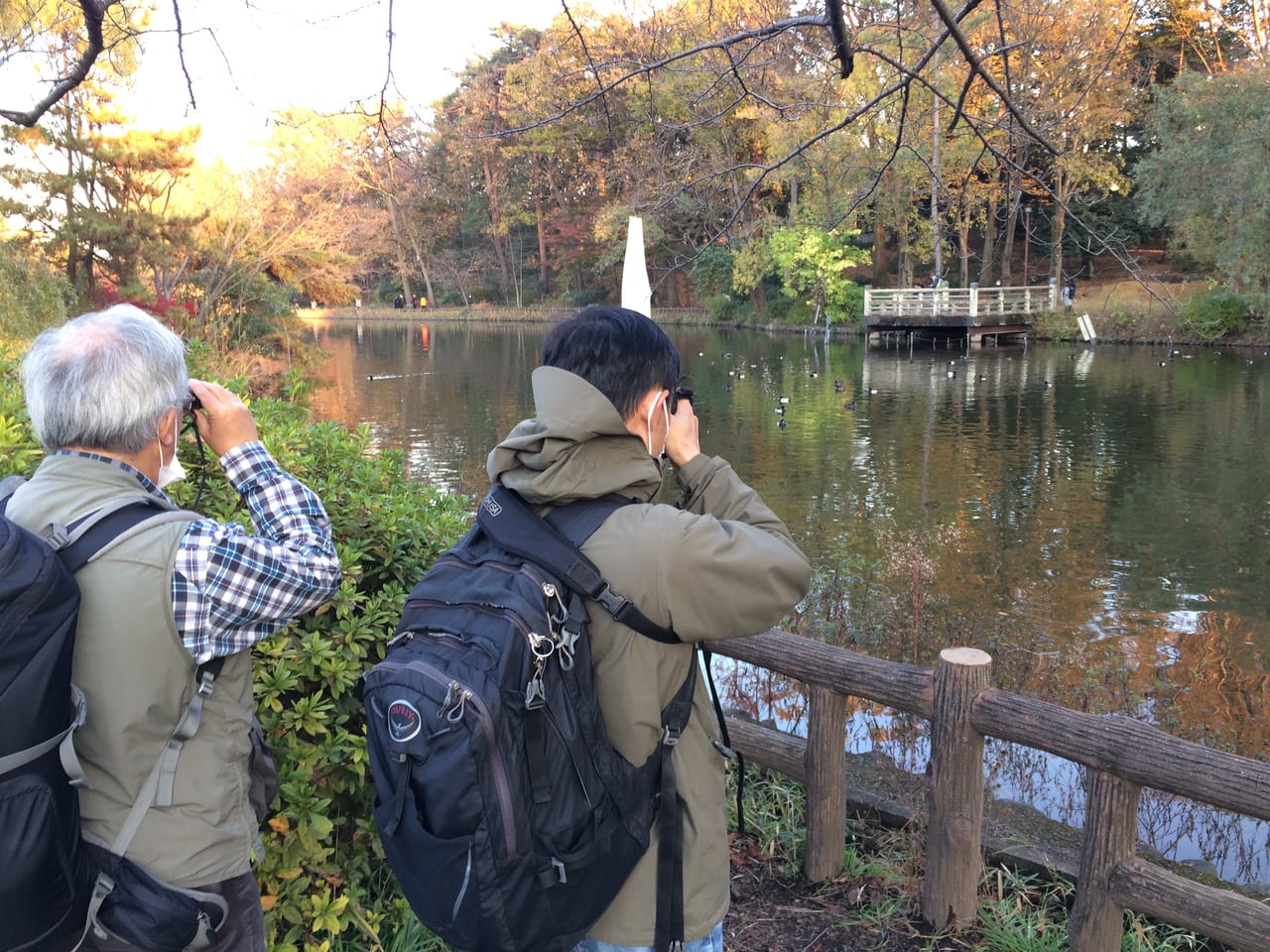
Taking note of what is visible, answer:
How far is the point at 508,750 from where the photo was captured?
1.44 metres

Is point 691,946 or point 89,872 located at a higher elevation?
point 89,872

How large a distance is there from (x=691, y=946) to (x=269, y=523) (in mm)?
1051

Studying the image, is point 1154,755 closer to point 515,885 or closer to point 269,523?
point 515,885

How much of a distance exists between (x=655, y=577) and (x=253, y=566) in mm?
632

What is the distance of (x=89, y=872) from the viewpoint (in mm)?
1460

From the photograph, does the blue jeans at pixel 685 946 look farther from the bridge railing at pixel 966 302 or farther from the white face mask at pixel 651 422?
the bridge railing at pixel 966 302

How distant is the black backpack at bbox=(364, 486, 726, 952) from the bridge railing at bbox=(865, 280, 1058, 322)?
105 ft

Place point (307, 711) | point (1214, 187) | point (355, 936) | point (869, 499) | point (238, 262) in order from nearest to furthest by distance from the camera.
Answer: point (307, 711) < point (355, 936) < point (869, 499) < point (238, 262) < point (1214, 187)

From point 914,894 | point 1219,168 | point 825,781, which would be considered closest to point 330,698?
point 825,781

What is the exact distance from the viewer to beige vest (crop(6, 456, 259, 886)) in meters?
1.43

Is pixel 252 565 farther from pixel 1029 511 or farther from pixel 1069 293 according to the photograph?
pixel 1069 293

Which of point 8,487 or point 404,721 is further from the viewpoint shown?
point 8,487

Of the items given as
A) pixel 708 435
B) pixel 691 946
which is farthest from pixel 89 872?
pixel 708 435

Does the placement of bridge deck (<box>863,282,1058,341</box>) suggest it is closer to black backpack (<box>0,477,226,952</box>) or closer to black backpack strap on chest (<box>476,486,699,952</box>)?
black backpack strap on chest (<box>476,486,699,952</box>)
